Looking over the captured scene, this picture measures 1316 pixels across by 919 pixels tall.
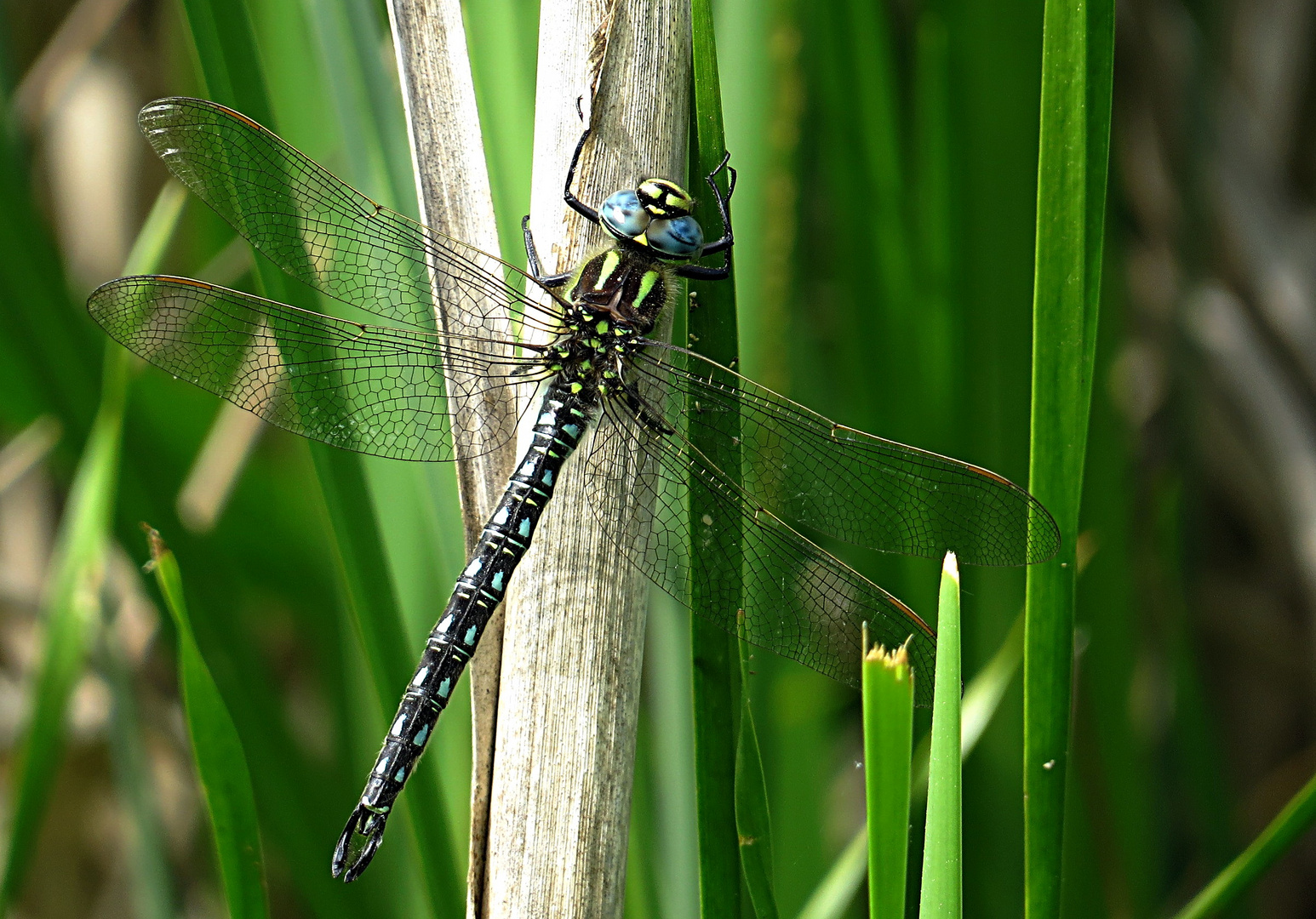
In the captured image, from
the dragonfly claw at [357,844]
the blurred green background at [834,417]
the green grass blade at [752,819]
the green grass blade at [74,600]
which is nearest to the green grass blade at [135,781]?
the blurred green background at [834,417]

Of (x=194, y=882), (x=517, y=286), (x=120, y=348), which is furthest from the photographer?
(x=194, y=882)

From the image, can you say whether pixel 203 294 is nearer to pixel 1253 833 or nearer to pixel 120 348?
pixel 120 348

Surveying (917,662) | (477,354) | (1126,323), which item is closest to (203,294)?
(477,354)

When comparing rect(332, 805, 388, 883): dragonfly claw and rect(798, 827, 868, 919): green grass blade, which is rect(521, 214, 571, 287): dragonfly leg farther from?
rect(798, 827, 868, 919): green grass blade

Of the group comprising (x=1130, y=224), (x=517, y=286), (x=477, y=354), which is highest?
(x=1130, y=224)

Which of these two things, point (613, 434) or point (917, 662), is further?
point (613, 434)

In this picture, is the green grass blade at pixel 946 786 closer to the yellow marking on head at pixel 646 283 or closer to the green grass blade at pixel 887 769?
the green grass blade at pixel 887 769

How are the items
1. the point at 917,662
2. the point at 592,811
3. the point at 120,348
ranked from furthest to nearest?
1. the point at 120,348
2. the point at 917,662
3. the point at 592,811

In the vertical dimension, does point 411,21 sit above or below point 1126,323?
below
